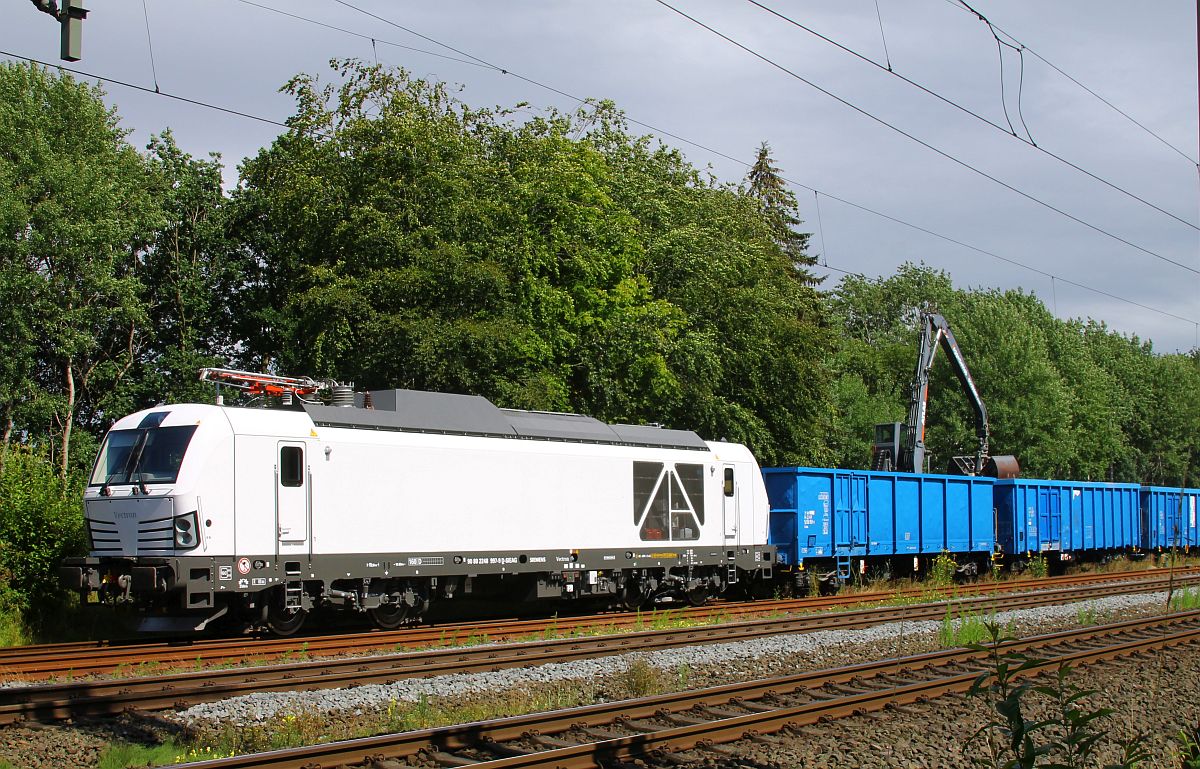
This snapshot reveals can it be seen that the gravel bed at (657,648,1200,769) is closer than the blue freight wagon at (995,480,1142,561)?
Yes

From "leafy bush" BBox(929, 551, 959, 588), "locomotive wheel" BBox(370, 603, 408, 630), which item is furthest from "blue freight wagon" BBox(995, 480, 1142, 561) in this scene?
"locomotive wheel" BBox(370, 603, 408, 630)

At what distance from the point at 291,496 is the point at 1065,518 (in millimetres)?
24836

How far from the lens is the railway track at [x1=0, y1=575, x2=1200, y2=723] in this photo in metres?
9.97

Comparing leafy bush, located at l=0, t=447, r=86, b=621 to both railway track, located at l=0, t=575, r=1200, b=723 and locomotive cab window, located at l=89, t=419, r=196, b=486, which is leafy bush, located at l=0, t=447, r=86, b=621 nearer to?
locomotive cab window, located at l=89, t=419, r=196, b=486

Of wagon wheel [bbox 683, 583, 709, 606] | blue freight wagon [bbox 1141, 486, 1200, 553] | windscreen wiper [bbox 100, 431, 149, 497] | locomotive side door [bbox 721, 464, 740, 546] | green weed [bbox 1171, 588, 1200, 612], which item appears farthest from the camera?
blue freight wagon [bbox 1141, 486, 1200, 553]

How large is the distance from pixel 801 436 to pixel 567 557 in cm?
1810

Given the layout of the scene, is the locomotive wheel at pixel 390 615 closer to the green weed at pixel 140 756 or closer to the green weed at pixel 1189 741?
the green weed at pixel 140 756

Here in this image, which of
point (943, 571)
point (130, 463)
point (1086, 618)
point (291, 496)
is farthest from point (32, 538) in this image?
point (943, 571)

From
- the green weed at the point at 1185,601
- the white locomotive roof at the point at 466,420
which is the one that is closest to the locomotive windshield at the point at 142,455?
the white locomotive roof at the point at 466,420

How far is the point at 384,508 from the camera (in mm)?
15922

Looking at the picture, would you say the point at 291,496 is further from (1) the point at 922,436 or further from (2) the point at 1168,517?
(2) the point at 1168,517

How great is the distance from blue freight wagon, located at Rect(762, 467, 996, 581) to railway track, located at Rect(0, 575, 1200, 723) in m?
4.65

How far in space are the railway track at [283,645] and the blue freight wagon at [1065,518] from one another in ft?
37.4

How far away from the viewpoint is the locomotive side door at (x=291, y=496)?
14812mm
